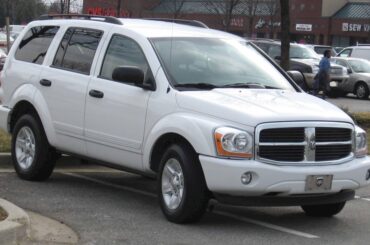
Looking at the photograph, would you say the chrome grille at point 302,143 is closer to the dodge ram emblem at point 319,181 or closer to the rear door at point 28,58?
the dodge ram emblem at point 319,181

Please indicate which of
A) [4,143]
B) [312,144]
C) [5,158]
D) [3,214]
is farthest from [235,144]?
[4,143]

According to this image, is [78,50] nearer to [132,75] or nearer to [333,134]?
[132,75]

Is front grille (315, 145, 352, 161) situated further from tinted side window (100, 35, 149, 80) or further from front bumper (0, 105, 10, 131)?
front bumper (0, 105, 10, 131)

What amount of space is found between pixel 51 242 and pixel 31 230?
13.7 inches

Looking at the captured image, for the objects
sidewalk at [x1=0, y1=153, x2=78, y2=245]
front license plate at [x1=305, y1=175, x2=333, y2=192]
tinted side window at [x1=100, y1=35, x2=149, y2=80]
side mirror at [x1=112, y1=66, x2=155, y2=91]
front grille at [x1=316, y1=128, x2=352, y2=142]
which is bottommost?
sidewalk at [x1=0, y1=153, x2=78, y2=245]

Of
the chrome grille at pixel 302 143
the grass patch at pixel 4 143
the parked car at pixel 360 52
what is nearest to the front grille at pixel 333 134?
the chrome grille at pixel 302 143

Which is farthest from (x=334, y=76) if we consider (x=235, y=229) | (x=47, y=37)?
(x=235, y=229)

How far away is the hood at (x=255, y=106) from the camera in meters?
6.09

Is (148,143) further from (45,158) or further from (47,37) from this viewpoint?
(47,37)

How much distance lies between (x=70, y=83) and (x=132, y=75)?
128 cm

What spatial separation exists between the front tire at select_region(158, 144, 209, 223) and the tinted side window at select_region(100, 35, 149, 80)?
1.22 metres

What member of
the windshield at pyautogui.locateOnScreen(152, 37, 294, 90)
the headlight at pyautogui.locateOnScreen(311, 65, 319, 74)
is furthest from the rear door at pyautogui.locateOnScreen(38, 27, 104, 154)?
the headlight at pyautogui.locateOnScreen(311, 65, 319, 74)

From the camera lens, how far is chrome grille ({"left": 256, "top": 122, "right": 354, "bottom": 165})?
19.8 feet

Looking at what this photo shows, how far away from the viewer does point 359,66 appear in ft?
83.6
